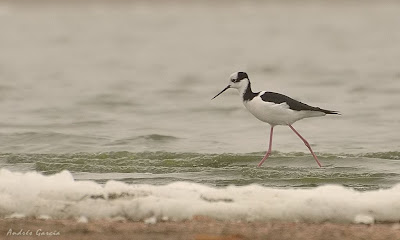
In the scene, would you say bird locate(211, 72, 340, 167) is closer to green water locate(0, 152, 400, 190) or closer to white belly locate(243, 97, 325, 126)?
white belly locate(243, 97, 325, 126)

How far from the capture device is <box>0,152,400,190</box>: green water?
9.00m

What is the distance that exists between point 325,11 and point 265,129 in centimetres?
2961

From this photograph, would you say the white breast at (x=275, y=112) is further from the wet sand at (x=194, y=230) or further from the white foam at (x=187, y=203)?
the wet sand at (x=194, y=230)

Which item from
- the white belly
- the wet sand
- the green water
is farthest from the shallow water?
the wet sand

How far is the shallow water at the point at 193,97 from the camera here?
1002 cm

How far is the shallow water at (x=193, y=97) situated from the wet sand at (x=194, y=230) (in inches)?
100

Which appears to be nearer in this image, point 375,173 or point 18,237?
point 18,237

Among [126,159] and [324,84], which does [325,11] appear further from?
[126,159]

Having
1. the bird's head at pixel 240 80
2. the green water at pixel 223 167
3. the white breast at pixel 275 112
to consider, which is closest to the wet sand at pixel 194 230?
the green water at pixel 223 167

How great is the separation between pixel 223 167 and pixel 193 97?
748 cm

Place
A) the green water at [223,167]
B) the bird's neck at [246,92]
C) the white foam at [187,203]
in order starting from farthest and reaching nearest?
the bird's neck at [246,92] < the green water at [223,167] < the white foam at [187,203]

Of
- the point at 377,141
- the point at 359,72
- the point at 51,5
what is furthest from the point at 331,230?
the point at 51,5

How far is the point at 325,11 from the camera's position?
4231 cm

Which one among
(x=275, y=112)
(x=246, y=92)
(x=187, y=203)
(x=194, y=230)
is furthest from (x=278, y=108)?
(x=194, y=230)
